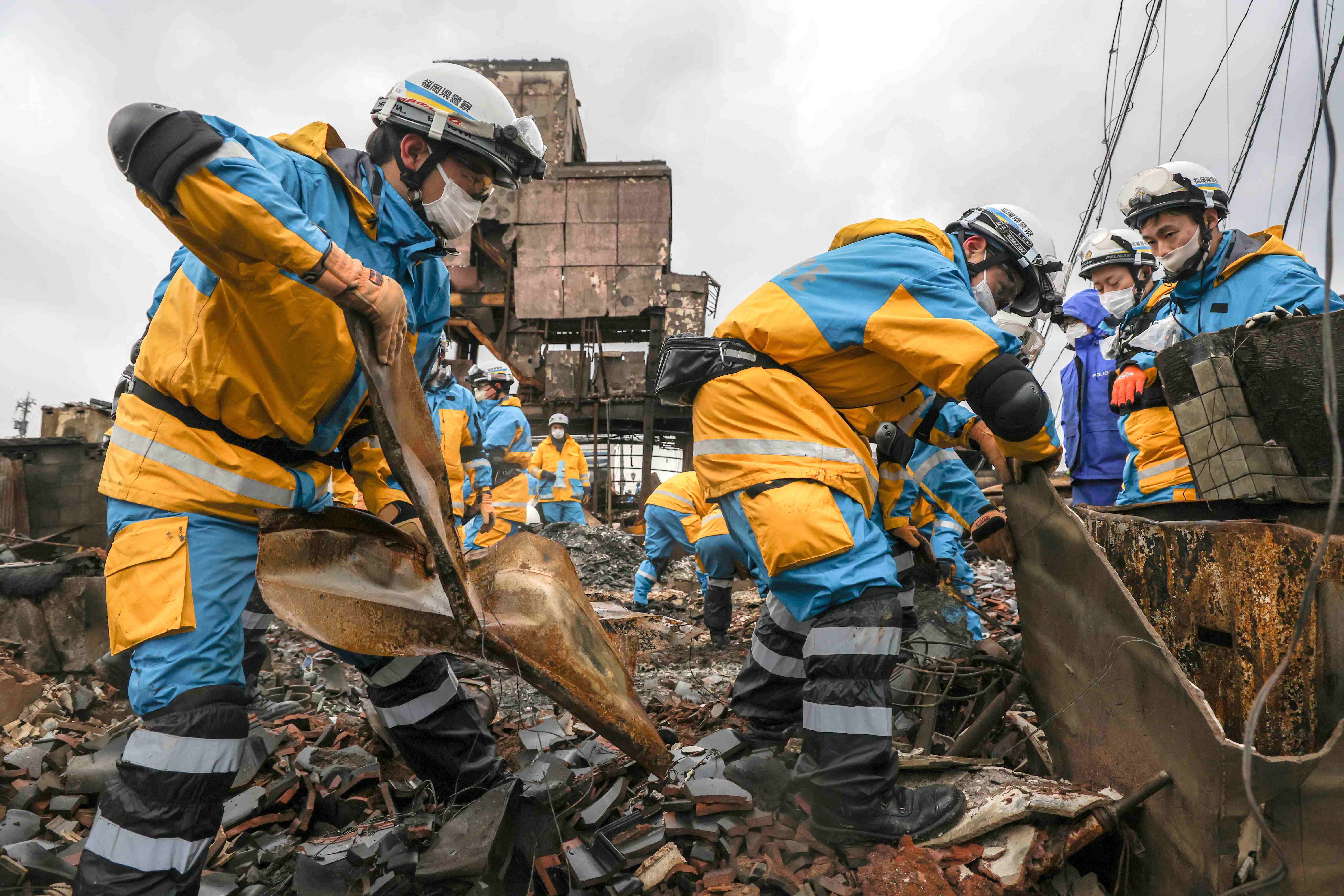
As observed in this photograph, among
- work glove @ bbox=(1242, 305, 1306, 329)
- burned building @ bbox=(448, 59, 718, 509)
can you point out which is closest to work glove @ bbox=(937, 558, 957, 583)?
work glove @ bbox=(1242, 305, 1306, 329)

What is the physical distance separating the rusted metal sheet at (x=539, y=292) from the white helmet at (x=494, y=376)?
738 cm

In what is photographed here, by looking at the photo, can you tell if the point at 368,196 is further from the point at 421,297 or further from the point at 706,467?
the point at 706,467

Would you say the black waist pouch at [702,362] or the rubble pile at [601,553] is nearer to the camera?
the black waist pouch at [702,362]

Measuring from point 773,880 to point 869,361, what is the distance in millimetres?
1554

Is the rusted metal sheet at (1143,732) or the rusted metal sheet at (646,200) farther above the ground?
the rusted metal sheet at (646,200)

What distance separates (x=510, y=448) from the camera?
835 centimetres

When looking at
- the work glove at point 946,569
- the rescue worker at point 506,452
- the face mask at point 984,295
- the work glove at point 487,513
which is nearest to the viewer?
the face mask at point 984,295

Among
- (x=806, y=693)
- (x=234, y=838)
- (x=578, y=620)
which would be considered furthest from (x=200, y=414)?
(x=806, y=693)

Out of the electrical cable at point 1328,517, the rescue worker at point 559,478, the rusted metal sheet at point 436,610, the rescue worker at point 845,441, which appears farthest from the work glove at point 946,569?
the rescue worker at point 559,478

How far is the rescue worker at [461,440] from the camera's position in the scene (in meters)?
6.32

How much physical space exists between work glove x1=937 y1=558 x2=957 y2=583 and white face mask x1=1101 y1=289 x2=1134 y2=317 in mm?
1863

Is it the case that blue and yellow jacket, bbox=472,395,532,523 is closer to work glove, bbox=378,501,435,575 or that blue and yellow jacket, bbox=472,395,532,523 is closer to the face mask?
work glove, bbox=378,501,435,575

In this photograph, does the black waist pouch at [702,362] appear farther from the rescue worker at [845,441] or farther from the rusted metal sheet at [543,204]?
the rusted metal sheet at [543,204]

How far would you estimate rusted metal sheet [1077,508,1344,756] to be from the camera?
1754 millimetres
